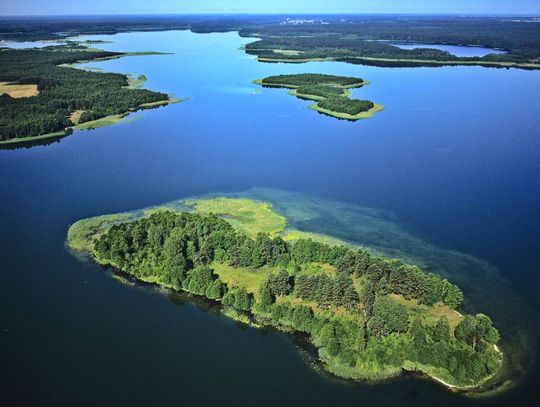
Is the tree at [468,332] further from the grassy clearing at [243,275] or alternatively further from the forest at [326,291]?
the grassy clearing at [243,275]

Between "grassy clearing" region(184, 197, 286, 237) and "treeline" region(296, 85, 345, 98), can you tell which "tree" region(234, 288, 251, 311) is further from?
"treeline" region(296, 85, 345, 98)

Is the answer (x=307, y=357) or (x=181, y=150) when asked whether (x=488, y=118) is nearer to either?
(x=181, y=150)

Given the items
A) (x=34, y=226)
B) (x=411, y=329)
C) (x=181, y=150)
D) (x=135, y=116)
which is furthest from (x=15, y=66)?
(x=411, y=329)

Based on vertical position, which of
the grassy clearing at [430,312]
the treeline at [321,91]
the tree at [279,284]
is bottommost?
the grassy clearing at [430,312]

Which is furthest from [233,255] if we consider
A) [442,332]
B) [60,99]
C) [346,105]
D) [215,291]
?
[60,99]

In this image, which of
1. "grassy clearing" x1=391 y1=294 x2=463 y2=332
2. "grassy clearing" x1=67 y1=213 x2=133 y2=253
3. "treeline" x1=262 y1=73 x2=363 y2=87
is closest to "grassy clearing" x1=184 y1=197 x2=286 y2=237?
"grassy clearing" x1=67 y1=213 x2=133 y2=253

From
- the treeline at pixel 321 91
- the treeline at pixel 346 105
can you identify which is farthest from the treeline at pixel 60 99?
the treeline at pixel 346 105
